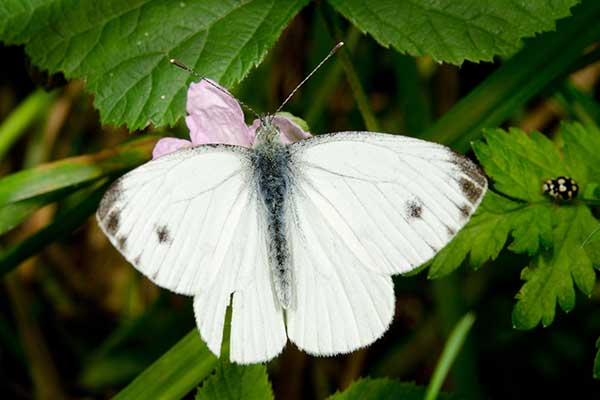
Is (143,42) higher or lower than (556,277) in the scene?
higher

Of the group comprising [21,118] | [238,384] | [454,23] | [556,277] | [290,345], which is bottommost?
[290,345]

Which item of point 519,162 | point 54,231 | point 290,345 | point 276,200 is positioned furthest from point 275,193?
point 290,345

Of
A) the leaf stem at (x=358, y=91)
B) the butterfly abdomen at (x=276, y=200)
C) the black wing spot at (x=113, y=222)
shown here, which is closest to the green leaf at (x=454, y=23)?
the leaf stem at (x=358, y=91)

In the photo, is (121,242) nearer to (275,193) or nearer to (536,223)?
(275,193)

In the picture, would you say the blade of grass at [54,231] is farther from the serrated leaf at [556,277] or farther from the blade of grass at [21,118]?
the serrated leaf at [556,277]

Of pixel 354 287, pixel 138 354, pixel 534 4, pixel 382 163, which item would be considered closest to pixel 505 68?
pixel 534 4

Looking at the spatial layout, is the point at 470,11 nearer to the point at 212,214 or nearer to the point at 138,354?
the point at 212,214
